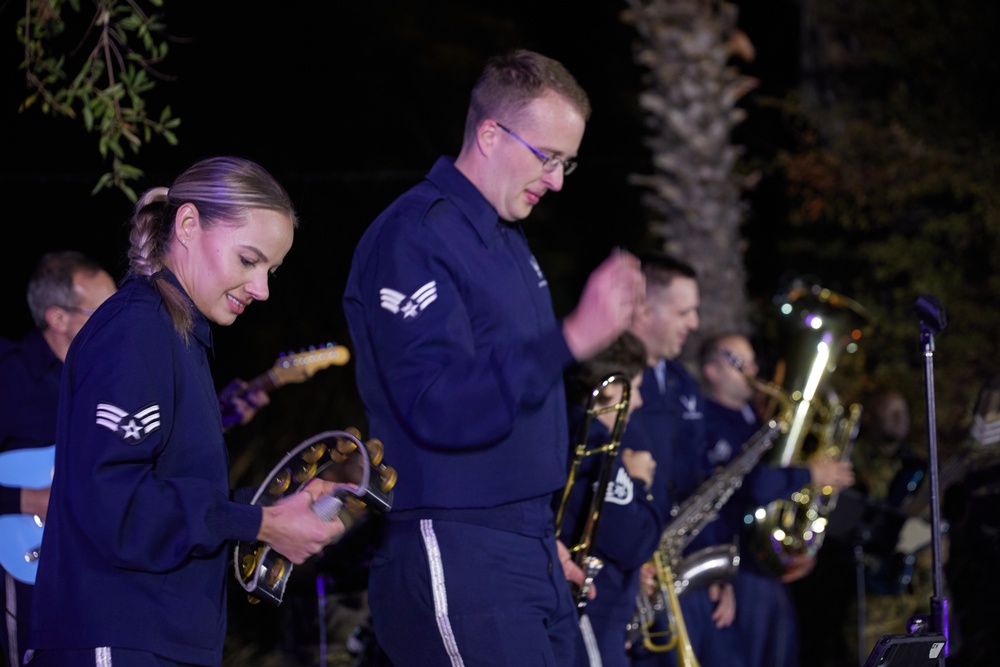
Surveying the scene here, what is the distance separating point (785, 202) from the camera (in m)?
14.5

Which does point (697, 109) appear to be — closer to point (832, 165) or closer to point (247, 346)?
point (832, 165)

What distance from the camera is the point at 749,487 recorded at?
7043mm

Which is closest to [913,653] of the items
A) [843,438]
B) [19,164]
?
[843,438]

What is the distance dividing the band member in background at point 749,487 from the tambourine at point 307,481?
4050 millimetres

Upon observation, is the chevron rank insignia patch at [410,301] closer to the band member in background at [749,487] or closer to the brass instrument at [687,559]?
the brass instrument at [687,559]

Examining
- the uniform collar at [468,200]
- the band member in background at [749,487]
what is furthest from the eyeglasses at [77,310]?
the band member in background at [749,487]

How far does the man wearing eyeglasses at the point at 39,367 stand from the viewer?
16.0 feet

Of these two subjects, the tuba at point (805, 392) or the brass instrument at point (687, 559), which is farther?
the tuba at point (805, 392)

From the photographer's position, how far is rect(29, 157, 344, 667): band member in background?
2.73 m

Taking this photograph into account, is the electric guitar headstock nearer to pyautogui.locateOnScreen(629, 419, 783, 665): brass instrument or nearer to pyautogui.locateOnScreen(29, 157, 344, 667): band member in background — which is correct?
pyautogui.locateOnScreen(629, 419, 783, 665): brass instrument

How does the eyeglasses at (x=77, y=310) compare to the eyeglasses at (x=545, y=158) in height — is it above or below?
below

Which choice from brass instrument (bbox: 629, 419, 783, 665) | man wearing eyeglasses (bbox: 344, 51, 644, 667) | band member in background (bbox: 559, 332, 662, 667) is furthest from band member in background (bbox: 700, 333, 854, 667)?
man wearing eyeglasses (bbox: 344, 51, 644, 667)

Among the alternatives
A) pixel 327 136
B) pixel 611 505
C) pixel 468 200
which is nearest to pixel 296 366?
pixel 611 505

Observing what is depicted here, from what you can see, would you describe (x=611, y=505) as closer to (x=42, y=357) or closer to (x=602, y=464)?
(x=602, y=464)
